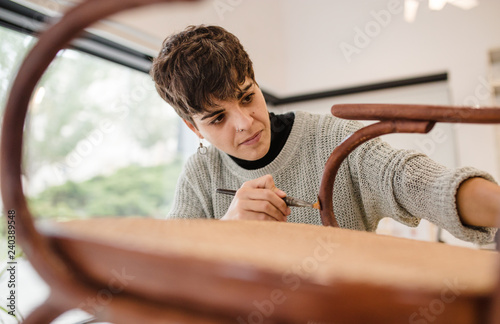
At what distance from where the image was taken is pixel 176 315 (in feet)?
0.98

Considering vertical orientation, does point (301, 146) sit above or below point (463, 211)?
above

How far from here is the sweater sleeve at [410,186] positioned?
58 centimetres

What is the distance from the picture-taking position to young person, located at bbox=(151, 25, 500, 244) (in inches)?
23.5

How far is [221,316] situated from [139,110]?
2.02m

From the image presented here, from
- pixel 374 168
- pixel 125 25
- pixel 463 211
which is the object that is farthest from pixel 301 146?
pixel 125 25

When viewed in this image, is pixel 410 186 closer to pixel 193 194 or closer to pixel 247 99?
pixel 247 99

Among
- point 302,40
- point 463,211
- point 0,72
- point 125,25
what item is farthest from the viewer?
point 302,40

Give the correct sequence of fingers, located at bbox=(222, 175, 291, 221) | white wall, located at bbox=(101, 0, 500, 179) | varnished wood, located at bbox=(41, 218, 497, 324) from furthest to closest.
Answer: white wall, located at bbox=(101, 0, 500, 179)
fingers, located at bbox=(222, 175, 291, 221)
varnished wood, located at bbox=(41, 218, 497, 324)

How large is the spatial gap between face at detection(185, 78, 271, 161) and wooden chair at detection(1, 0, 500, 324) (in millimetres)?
525

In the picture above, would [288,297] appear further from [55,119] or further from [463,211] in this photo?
[55,119]

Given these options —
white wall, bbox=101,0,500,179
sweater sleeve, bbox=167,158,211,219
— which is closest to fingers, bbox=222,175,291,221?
sweater sleeve, bbox=167,158,211,219

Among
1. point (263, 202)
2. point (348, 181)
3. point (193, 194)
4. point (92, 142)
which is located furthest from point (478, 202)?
point (92, 142)

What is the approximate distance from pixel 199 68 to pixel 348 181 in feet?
1.57

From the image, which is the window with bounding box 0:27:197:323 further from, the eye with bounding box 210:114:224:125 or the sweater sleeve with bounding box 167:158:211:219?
the eye with bounding box 210:114:224:125
